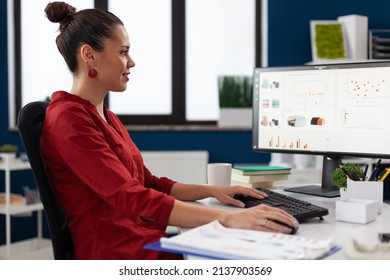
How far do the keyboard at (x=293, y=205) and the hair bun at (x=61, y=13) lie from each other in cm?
69

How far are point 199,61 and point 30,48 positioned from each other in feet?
4.25

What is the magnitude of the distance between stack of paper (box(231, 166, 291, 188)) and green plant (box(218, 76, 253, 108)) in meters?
2.08

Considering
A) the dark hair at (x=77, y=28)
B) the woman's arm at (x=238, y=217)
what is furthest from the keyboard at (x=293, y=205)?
the dark hair at (x=77, y=28)

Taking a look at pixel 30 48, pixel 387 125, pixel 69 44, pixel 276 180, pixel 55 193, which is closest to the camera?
pixel 55 193

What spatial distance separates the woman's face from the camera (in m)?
1.49

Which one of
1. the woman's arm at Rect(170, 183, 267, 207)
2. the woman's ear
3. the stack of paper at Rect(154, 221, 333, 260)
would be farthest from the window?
the stack of paper at Rect(154, 221, 333, 260)

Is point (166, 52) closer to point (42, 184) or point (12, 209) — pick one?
point (12, 209)

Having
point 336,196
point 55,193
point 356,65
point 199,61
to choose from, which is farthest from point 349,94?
point 199,61

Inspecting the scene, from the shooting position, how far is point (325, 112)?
5.95 ft

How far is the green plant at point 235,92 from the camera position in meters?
3.98

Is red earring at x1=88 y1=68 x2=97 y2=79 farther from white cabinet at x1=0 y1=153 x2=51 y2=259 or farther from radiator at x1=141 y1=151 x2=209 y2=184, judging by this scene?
radiator at x1=141 y1=151 x2=209 y2=184

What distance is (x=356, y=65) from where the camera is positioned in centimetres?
173

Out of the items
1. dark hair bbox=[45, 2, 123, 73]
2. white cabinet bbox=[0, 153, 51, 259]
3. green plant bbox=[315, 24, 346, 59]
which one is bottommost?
white cabinet bbox=[0, 153, 51, 259]
